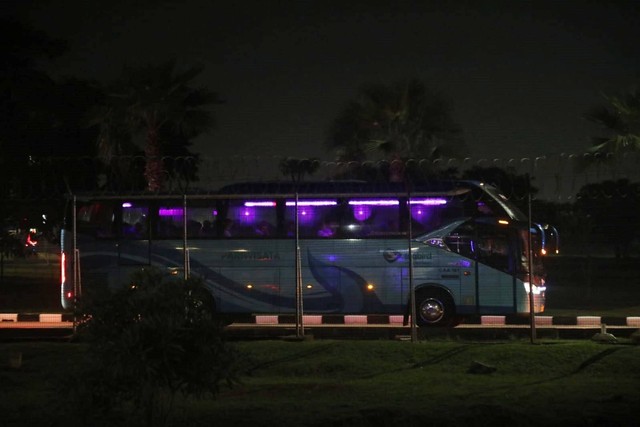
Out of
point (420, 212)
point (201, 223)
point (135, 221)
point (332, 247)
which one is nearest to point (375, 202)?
point (420, 212)

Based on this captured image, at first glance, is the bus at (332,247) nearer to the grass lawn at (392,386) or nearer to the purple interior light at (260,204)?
the purple interior light at (260,204)

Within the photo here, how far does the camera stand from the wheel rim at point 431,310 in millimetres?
18656

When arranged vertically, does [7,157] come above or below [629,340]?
above

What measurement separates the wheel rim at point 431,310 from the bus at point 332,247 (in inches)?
0.9

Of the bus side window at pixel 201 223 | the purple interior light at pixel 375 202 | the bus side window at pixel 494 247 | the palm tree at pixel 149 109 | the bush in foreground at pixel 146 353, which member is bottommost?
the bush in foreground at pixel 146 353

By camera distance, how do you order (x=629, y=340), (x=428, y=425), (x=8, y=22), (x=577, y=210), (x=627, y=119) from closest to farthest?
1. (x=428, y=425)
2. (x=629, y=340)
3. (x=627, y=119)
4. (x=8, y=22)
5. (x=577, y=210)

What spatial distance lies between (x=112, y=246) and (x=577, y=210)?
2225cm

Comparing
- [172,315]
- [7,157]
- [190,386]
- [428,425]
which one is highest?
[7,157]

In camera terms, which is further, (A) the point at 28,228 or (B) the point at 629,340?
(A) the point at 28,228

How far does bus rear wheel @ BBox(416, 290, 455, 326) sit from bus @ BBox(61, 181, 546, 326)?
2 centimetres

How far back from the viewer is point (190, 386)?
282 inches

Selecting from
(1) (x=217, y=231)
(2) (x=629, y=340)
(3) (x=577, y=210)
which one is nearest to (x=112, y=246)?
(1) (x=217, y=231)

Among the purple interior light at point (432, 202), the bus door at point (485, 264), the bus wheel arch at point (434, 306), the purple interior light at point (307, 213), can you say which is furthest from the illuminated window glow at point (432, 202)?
the purple interior light at point (307, 213)

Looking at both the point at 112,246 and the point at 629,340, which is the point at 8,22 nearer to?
the point at 112,246
